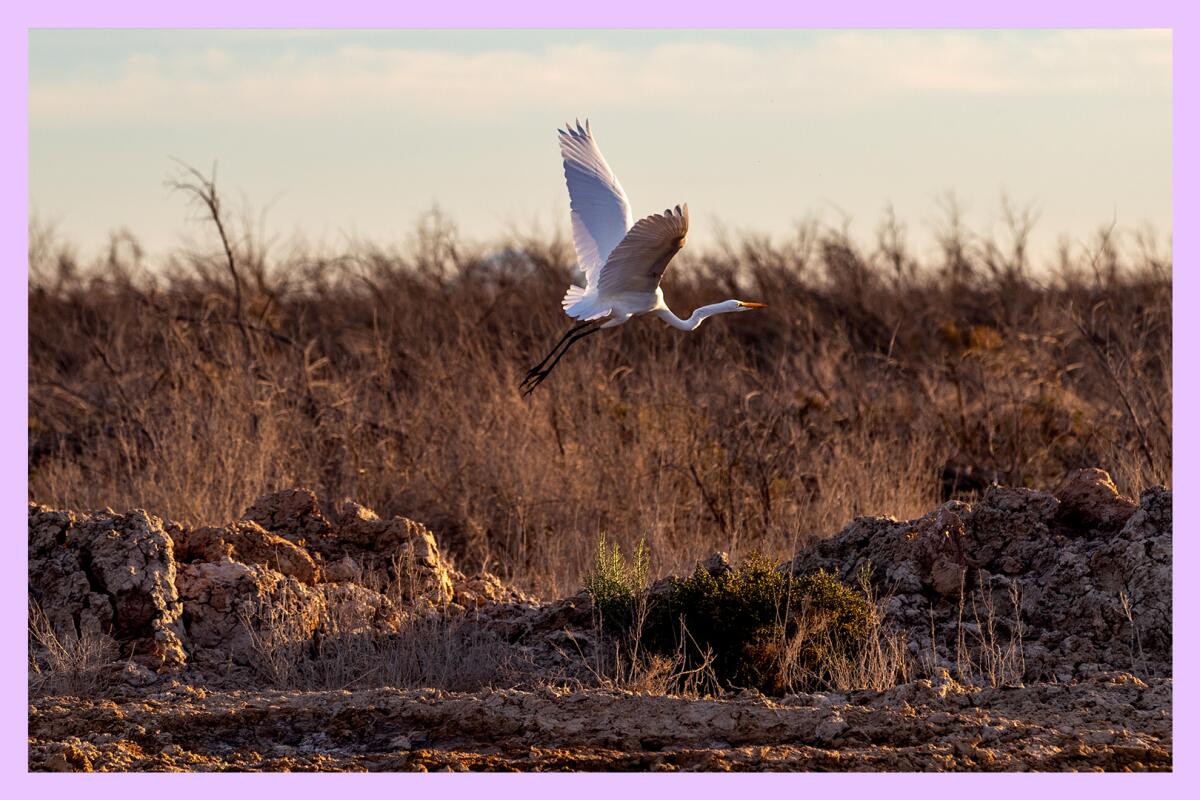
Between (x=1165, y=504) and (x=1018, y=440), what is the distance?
5.23 meters

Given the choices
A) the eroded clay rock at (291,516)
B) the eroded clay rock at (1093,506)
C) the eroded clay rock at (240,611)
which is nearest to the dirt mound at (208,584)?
the eroded clay rock at (240,611)

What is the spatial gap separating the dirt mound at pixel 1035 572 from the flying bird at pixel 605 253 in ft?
5.48

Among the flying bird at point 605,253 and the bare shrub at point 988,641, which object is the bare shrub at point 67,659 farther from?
the bare shrub at point 988,641

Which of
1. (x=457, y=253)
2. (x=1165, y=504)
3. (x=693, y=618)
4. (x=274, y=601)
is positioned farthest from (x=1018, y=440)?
(x=457, y=253)

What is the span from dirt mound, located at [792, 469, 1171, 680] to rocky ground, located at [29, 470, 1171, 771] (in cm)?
1

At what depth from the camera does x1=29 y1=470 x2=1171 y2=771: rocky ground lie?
22.6 ft

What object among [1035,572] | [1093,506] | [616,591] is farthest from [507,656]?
[1093,506]

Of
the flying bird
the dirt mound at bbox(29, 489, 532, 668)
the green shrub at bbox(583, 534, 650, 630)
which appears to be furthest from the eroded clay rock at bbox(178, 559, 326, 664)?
the flying bird

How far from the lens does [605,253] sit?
9.17 m

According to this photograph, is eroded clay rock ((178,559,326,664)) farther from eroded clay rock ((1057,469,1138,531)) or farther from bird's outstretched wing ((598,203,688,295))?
eroded clay rock ((1057,469,1138,531))

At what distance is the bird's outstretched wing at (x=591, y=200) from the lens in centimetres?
920

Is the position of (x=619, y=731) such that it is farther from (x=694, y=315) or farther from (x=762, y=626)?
(x=694, y=315)

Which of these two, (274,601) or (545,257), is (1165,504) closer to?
(274,601)

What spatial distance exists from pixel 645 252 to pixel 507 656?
2.36m
